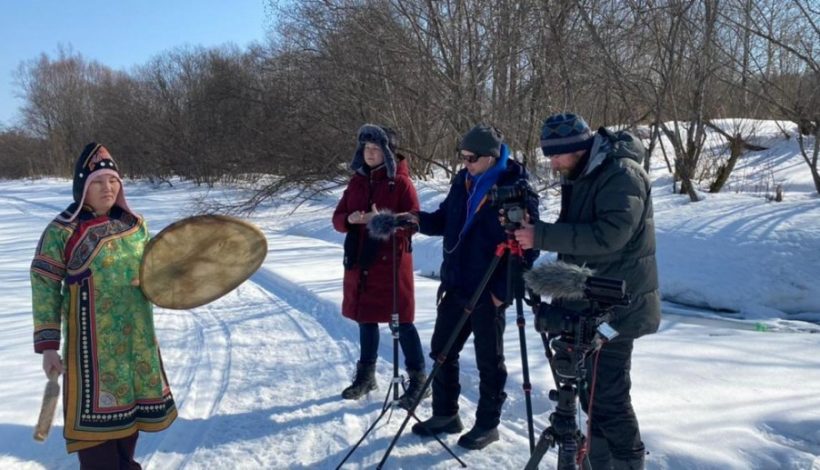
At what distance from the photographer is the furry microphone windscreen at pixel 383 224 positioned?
370 cm

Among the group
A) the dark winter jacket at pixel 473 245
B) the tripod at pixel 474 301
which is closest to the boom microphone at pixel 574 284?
the tripod at pixel 474 301

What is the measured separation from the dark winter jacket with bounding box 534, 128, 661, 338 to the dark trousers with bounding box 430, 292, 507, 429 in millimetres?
770

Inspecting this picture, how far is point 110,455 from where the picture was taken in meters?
2.68

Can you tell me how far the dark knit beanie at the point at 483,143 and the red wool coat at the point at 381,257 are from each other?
2.79 feet

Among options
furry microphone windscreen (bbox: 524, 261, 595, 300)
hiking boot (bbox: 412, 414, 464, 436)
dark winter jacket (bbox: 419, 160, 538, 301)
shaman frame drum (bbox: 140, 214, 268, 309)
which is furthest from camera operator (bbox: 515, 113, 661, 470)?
shaman frame drum (bbox: 140, 214, 268, 309)

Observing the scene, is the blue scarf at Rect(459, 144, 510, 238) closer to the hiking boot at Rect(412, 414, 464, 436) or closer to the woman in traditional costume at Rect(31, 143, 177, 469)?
the hiking boot at Rect(412, 414, 464, 436)

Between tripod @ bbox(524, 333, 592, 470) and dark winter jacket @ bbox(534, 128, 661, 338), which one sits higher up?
dark winter jacket @ bbox(534, 128, 661, 338)

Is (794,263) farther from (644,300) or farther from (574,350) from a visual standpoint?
(574,350)

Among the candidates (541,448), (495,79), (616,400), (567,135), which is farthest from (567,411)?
(495,79)

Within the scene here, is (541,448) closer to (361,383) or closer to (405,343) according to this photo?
(405,343)

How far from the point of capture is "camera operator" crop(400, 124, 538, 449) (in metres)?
3.30

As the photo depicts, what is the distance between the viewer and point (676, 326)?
6480mm

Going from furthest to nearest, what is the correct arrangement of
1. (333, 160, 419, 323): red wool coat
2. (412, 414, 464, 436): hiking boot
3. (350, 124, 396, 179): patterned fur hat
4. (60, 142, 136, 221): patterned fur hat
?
(333, 160, 419, 323): red wool coat < (350, 124, 396, 179): patterned fur hat < (412, 414, 464, 436): hiking boot < (60, 142, 136, 221): patterned fur hat

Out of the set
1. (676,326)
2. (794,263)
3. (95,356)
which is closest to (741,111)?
(794,263)
